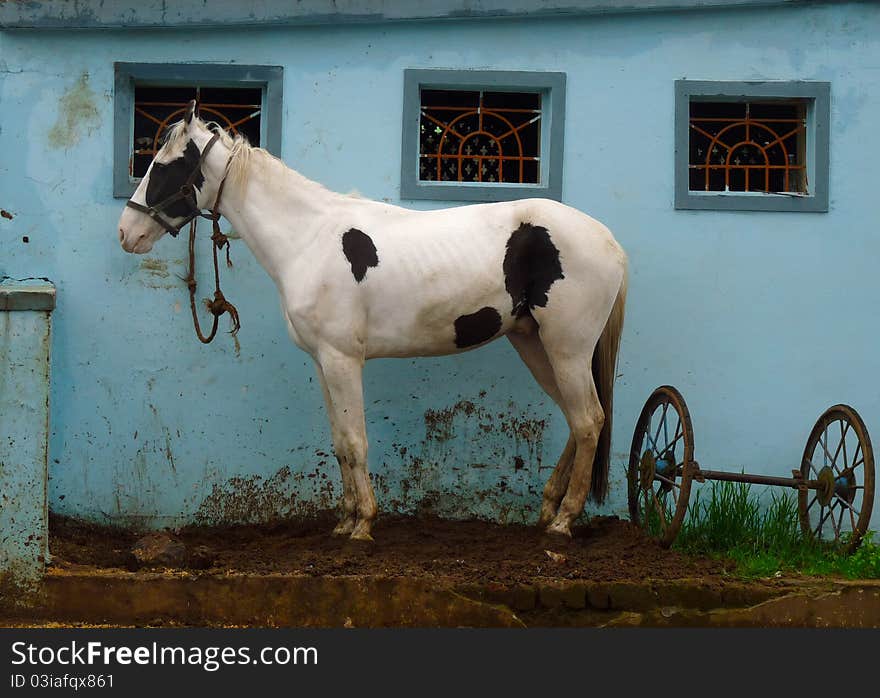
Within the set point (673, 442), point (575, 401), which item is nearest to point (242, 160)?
point (575, 401)

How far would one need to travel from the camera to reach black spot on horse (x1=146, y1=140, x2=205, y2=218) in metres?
6.62

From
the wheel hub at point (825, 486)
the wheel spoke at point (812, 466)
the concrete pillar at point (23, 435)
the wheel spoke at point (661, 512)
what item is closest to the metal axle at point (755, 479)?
the wheel hub at point (825, 486)

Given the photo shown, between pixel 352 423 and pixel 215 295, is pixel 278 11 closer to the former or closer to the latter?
pixel 215 295

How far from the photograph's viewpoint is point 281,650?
17.5 ft

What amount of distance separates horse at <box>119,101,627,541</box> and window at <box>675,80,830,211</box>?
1.08 meters

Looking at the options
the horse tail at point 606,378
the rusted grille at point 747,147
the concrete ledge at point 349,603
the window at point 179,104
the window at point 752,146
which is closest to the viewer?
the concrete ledge at point 349,603

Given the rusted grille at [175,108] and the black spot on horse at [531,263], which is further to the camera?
the rusted grille at [175,108]

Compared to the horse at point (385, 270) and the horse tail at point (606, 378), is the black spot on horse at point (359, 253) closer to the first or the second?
the horse at point (385, 270)

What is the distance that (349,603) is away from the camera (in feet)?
19.1

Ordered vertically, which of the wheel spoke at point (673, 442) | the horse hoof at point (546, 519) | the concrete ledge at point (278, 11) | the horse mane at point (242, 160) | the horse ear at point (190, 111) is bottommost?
the horse hoof at point (546, 519)

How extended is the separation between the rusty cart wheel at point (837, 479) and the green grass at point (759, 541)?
0.09 meters

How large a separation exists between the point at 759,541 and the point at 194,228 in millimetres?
3677

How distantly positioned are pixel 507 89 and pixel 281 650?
3693mm

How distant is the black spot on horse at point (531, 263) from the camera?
6.52 m
